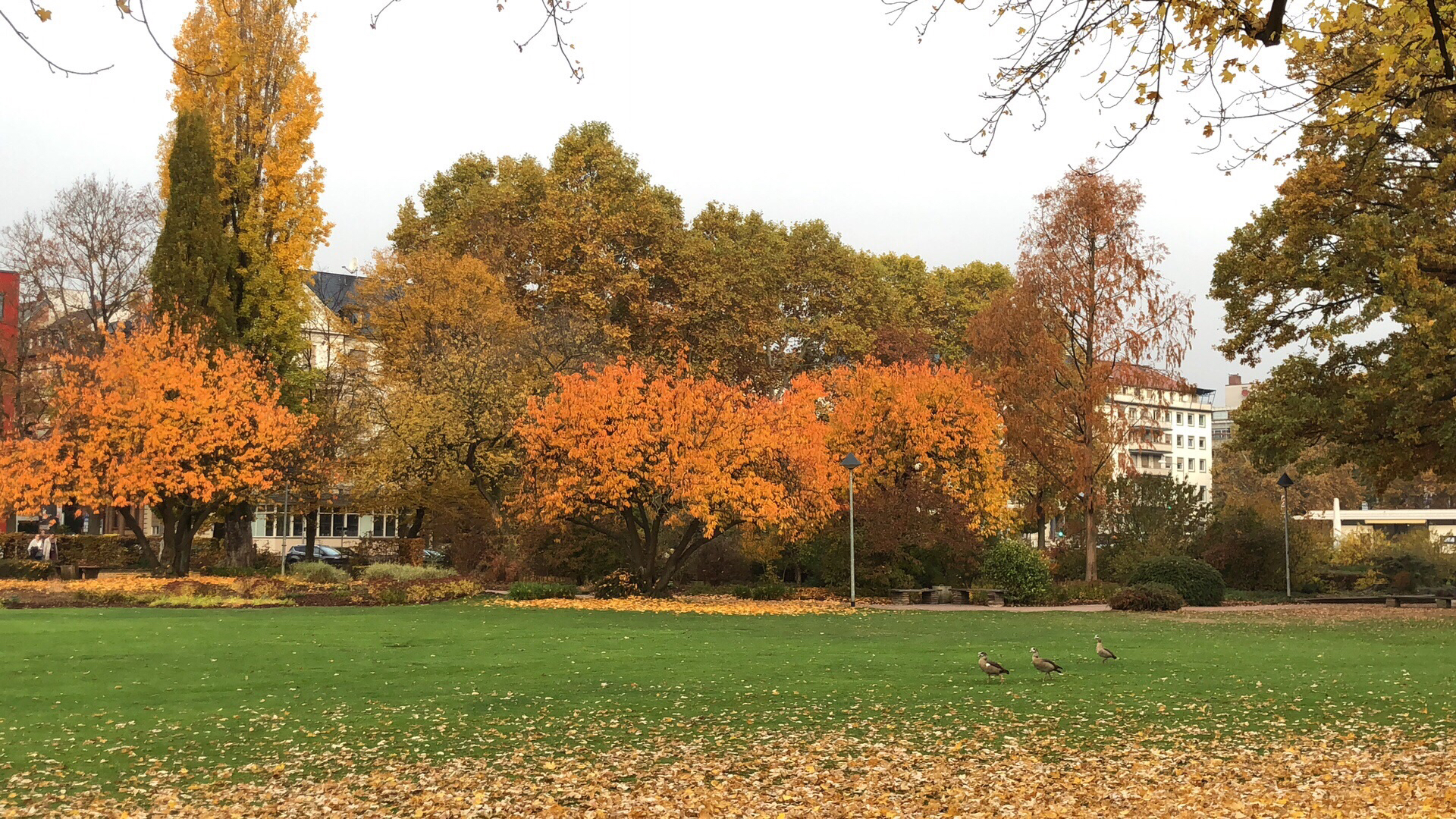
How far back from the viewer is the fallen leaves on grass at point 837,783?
6758 mm

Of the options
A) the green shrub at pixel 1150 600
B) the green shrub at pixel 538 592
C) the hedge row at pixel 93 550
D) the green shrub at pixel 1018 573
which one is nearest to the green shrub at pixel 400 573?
the green shrub at pixel 538 592

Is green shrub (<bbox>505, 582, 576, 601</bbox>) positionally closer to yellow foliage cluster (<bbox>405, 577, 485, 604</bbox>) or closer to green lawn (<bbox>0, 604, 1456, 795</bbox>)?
yellow foliage cluster (<bbox>405, 577, 485, 604</bbox>)

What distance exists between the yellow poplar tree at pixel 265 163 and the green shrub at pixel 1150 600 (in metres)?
24.1

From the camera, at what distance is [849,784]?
7383mm

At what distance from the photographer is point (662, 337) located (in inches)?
1702

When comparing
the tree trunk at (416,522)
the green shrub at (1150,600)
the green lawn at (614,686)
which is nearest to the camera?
the green lawn at (614,686)

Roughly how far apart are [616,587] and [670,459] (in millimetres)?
3694

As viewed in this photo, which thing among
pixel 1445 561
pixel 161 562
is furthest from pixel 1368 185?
pixel 161 562

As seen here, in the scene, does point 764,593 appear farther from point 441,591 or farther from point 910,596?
point 441,591

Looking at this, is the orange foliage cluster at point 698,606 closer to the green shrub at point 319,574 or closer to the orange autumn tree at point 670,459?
the orange autumn tree at point 670,459

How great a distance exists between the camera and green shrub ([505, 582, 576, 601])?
27.5 meters

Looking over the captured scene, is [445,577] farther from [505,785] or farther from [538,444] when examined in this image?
[505,785]

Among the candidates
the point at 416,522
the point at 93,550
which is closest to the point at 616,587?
the point at 416,522

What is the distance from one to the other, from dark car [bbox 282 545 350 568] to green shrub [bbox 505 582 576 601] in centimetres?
1470
